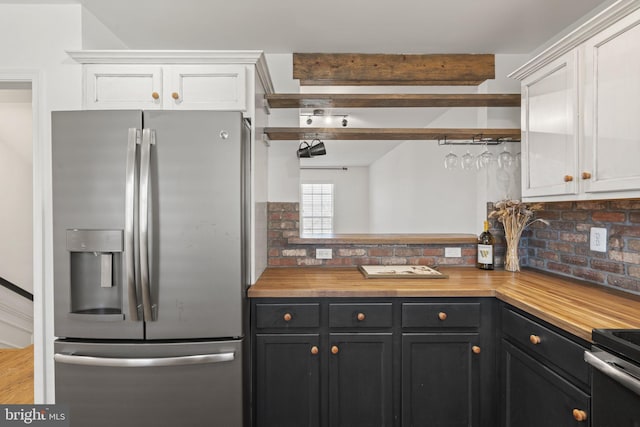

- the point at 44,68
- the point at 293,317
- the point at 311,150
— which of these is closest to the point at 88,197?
the point at 44,68

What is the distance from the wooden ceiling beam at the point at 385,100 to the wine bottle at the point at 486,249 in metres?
0.84

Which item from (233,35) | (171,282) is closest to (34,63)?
(233,35)

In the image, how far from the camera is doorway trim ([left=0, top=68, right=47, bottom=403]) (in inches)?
74.6

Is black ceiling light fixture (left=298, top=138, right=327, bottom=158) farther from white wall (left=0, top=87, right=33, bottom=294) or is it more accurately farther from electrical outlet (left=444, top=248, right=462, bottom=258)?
white wall (left=0, top=87, right=33, bottom=294)

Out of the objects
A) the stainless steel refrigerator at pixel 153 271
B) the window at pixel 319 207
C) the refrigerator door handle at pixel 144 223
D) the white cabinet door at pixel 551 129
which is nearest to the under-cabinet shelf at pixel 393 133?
the white cabinet door at pixel 551 129

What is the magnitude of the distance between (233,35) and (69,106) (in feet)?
3.64

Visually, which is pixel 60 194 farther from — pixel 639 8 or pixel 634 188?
pixel 639 8

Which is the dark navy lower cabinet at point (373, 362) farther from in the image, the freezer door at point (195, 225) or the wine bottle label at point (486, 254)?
the wine bottle label at point (486, 254)

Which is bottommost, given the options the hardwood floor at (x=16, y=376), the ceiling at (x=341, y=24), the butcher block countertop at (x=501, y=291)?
the hardwood floor at (x=16, y=376)

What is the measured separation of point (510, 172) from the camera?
2482 mm

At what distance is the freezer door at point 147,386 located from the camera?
5.33ft

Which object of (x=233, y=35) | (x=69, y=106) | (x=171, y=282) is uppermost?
(x=233, y=35)

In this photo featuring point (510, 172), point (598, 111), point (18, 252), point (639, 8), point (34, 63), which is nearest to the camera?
point (639, 8)

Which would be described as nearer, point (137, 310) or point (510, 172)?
point (137, 310)
